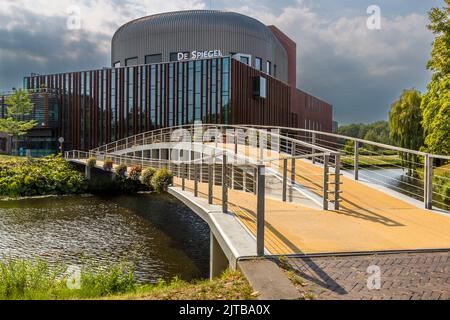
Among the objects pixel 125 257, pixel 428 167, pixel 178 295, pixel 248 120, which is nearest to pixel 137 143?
pixel 248 120

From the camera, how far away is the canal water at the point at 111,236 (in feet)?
41.2

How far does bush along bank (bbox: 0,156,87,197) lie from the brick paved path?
29344mm

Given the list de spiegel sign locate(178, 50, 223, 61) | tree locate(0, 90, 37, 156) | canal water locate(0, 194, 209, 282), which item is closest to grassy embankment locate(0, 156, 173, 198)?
canal water locate(0, 194, 209, 282)

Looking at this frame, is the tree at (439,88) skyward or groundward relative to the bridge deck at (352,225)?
skyward

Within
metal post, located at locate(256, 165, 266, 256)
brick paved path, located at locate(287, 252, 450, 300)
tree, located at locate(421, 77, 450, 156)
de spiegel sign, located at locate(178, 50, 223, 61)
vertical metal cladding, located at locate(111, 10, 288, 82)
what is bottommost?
brick paved path, located at locate(287, 252, 450, 300)

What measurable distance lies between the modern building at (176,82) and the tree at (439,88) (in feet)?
62.9

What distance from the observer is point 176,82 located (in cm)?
3950

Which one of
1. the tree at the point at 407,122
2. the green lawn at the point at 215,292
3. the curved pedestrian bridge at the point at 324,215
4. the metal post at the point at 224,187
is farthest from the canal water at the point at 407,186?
the green lawn at the point at 215,292

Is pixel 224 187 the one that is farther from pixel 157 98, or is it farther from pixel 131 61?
pixel 131 61

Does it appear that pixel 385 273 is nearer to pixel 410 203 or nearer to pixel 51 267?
pixel 410 203

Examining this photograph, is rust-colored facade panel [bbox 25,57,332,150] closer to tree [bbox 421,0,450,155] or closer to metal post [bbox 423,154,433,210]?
tree [bbox 421,0,450,155]

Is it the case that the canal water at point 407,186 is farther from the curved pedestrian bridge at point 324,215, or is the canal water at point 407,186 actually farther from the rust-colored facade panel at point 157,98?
the rust-colored facade panel at point 157,98

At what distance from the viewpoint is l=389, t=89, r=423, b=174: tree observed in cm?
3209
